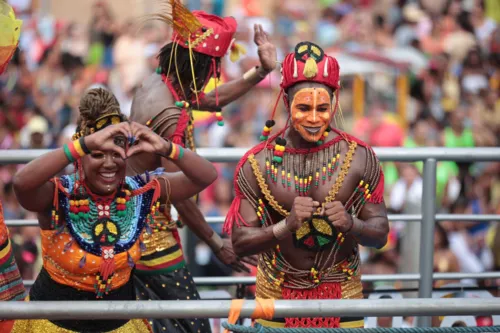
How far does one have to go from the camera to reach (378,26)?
13.3m

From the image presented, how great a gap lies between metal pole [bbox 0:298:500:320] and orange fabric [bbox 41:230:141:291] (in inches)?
24.6

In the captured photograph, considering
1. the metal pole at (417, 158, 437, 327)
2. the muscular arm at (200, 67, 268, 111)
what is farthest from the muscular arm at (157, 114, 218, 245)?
the metal pole at (417, 158, 437, 327)

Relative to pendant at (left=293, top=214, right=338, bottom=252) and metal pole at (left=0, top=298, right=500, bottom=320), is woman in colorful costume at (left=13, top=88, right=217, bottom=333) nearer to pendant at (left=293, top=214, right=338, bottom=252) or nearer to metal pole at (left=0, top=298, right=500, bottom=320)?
pendant at (left=293, top=214, right=338, bottom=252)

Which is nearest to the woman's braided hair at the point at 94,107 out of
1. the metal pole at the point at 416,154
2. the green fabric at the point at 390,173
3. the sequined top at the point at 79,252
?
the sequined top at the point at 79,252

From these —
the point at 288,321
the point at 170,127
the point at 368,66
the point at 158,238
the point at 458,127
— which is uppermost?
the point at 368,66

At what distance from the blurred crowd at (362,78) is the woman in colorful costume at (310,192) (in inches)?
169

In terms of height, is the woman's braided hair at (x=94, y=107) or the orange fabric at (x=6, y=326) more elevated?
the woman's braided hair at (x=94, y=107)

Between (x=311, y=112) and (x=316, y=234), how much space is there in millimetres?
553

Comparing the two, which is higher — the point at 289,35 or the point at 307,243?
the point at 289,35

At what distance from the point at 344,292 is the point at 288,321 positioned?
292 millimetres

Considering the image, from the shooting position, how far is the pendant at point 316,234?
172 inches

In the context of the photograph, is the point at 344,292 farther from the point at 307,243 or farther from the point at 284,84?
the point at 284,84

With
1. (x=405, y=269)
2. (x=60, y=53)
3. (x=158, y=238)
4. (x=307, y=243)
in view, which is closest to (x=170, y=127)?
(x=158, y=238)

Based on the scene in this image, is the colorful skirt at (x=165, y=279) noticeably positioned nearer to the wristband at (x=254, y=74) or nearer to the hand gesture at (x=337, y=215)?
the wristband at (x=254, y=74)
